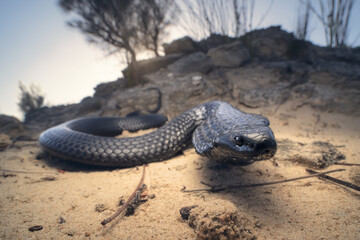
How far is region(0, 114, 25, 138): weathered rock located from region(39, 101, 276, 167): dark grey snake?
2.74 meters

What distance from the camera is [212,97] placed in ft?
17.5

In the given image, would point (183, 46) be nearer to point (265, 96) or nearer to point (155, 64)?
point (155, 64)

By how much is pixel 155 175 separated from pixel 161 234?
0.93 m

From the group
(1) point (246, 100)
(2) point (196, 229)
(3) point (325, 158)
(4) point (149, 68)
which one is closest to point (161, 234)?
(2) point (196, 229)

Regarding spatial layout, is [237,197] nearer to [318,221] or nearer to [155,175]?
[318,221]

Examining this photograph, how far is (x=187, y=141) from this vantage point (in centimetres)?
275

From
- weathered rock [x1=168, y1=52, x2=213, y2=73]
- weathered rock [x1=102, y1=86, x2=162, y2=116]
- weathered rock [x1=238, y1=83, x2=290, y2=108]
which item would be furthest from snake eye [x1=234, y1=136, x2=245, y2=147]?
weathered rock [x1=168, y1=52, x2=213, y2=73]

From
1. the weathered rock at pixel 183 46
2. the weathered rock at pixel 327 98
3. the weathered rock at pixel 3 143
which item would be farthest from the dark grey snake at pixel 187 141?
the weathered rock at pixel 183 46

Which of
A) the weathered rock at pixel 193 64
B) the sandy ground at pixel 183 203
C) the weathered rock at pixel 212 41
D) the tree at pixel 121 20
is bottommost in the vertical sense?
the sandy ground at pixel 183 203

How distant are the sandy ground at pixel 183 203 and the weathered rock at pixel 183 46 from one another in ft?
20.5

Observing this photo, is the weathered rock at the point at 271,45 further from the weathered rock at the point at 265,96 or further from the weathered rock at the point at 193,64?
the weathered rock at the point at 265,96

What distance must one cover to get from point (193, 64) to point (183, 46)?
1937 mm

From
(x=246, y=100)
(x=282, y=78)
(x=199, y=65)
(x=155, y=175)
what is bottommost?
(x=155, y=175)

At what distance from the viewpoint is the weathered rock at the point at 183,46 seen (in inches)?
305
